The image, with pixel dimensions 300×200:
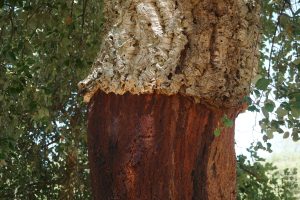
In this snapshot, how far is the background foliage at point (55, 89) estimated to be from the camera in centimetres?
320

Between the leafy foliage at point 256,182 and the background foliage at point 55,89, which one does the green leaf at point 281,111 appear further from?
the leafy foliage at point 256,182

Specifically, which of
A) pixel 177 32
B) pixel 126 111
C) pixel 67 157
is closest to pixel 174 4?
pixel 177 32

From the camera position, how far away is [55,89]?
3965 millimetres

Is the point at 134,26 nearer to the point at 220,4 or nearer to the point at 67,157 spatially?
the point at 220,4

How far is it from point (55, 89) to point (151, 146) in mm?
2441

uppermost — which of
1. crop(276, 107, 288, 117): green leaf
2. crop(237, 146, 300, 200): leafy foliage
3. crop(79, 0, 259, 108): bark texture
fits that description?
crop(79, 0, 259, 108): bark texture

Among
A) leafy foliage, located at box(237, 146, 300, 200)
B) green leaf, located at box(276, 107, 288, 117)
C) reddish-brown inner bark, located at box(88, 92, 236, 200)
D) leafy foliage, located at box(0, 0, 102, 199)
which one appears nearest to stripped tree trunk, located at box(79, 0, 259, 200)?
reddish-brown inner bark, located at box(88, 92, 236, 200)

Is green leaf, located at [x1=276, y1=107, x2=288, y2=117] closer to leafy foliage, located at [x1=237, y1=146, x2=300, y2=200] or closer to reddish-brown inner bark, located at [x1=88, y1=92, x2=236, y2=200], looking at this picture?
reddish-brown inner bark, located at [x1=88, y1=92, x2=236, y2=200]

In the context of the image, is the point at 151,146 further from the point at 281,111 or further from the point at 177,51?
the point at 281,111

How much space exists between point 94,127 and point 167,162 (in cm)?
26

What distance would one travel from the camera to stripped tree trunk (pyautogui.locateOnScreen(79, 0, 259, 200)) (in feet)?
5.36

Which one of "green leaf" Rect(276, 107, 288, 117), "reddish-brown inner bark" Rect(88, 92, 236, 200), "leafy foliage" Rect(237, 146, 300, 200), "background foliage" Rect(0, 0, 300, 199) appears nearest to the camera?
"reddish-brown inner bark" Rect(88, 92, 236, 200)

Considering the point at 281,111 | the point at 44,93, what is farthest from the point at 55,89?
the point at 281,111

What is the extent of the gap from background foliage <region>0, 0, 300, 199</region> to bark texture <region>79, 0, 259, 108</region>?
24cm
